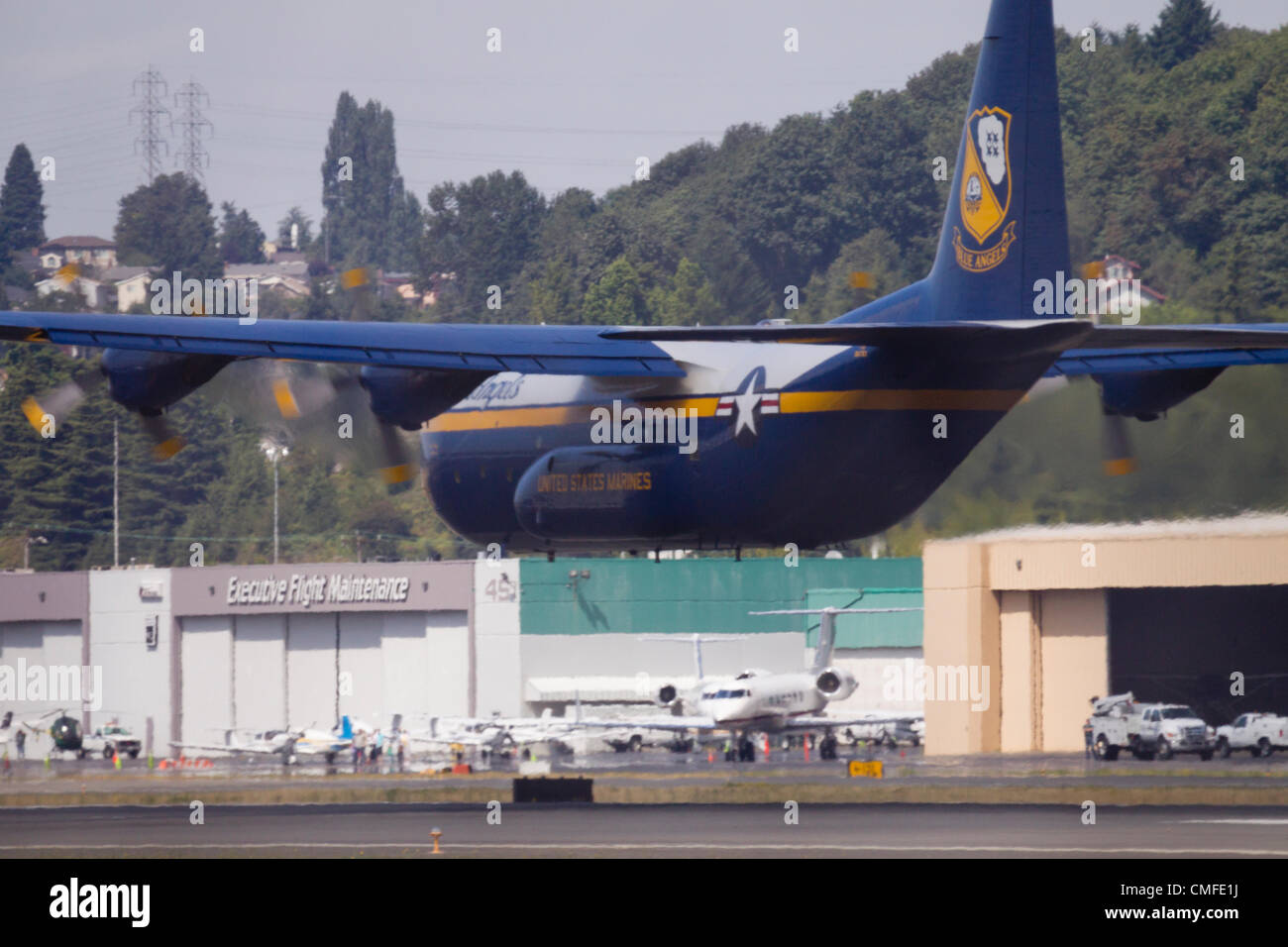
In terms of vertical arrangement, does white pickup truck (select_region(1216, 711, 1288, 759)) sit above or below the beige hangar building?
below

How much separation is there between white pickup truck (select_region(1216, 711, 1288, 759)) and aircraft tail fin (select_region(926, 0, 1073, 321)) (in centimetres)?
2872

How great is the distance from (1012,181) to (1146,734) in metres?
27.0

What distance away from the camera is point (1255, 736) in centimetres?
4950

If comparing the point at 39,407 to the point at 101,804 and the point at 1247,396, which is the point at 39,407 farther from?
the point at 1247,396

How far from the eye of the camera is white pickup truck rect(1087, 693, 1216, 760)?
47375 mm

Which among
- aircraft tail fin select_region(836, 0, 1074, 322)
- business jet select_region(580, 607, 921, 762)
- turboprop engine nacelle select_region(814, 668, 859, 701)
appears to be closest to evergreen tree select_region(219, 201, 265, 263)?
business jet select_region(580, 607, 921, 762)

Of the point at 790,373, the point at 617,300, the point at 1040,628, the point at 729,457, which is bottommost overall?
the point at 1040,628

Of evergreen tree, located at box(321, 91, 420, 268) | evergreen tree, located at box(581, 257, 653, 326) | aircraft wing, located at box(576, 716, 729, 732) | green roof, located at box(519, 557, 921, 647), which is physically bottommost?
aircraft wing, located at box(576, 716, 729, 732)

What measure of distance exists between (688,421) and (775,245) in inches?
1922

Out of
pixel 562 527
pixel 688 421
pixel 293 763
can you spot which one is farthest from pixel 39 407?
pixel 293 763

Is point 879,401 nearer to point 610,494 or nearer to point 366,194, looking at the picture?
point 610,494

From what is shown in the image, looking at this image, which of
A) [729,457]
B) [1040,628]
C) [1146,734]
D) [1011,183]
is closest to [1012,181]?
[1011,183]

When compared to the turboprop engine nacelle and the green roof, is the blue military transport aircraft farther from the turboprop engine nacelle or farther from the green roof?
the green roof

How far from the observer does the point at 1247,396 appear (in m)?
30.5
